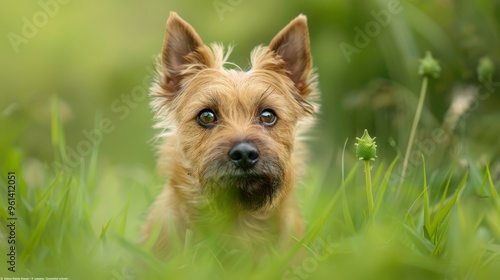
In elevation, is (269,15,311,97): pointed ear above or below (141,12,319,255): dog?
above

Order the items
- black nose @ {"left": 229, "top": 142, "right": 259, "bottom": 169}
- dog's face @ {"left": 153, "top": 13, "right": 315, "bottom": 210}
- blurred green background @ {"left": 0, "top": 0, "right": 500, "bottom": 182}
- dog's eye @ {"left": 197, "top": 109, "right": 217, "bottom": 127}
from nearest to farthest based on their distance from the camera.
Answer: black nose @ {"left": 229, "top": 142, "right": 259, "bottom": 169} → dog's face @ {"left": 153, "top": 13, "right": 315, "bottom": 210} → dog's eye @ {"left": 197, "top": 109, "right": 217, "bottom": 127} → blurred green background @ {"left": 0, "top": 0, "right": 500, "bottom": 182}

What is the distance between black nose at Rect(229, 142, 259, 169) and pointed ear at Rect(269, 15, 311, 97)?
97 centimetres

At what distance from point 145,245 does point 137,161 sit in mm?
3233

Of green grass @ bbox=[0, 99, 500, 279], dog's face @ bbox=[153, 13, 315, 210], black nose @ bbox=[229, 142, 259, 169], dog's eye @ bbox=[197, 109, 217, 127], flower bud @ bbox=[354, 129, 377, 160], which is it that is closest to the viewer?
green grass @ bbox=[0, 99, 500, 279]

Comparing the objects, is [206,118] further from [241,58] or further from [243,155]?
[241,58]

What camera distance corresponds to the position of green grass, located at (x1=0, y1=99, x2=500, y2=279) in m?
3.39

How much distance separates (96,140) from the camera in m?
5.16

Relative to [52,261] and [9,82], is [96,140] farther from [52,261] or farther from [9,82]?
[9,82]

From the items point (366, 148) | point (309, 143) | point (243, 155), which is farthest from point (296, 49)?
point (309, 143)

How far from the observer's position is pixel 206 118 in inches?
173

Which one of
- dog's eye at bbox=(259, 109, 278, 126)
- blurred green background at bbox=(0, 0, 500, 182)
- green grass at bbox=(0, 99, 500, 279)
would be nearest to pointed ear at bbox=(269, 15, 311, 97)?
dog's eye at bbox=(259, 109, 278, 126)

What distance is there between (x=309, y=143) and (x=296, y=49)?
8.18 feet

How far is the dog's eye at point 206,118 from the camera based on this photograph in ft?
14.4

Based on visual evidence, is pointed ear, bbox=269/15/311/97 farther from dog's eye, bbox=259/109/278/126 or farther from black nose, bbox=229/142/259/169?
black nose, bbox=229/142/259/169
